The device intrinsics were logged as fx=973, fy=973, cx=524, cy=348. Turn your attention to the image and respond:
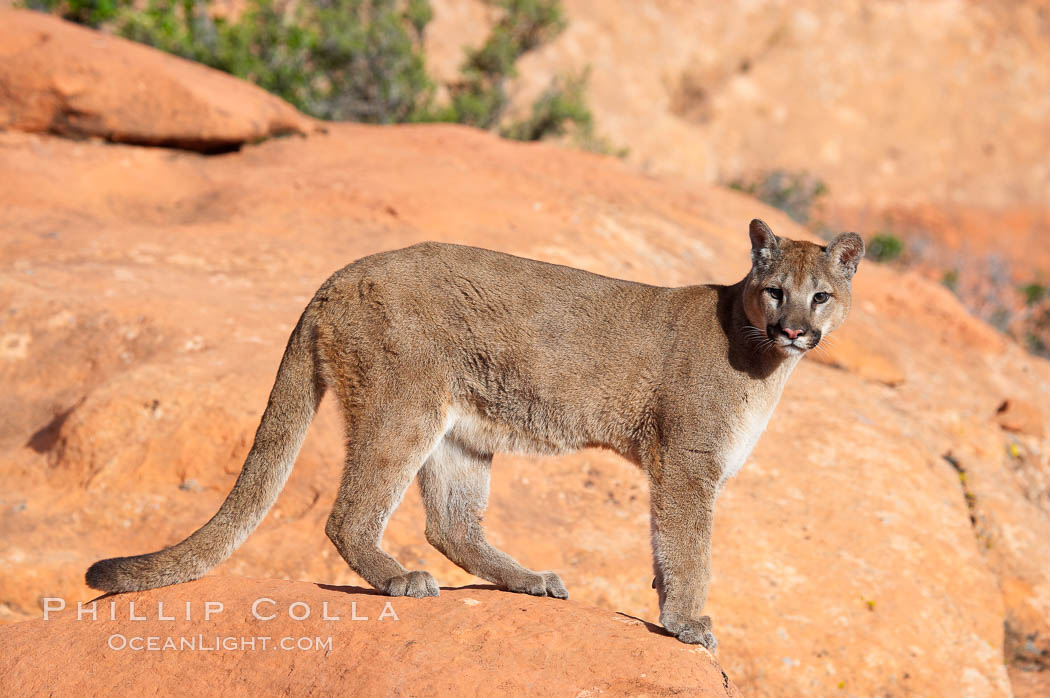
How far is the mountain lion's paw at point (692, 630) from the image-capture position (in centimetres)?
441

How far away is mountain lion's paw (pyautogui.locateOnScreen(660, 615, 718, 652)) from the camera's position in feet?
14.5

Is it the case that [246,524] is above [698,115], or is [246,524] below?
above

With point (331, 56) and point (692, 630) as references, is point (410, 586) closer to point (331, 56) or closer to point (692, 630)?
point (692, 630)

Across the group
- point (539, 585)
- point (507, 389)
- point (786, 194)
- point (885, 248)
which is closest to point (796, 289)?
point (507, 389)

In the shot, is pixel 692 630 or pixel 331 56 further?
pixel 331 56

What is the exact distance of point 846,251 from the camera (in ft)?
16.6

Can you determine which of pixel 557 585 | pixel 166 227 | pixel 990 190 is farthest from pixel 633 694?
pixel 990 190

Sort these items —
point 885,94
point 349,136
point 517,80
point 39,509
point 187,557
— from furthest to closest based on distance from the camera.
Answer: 1. point 885,94
2. point 517,80
3. point 349,136
4. point 39,509
5. point 187,557

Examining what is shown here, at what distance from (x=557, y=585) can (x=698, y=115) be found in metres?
25.8

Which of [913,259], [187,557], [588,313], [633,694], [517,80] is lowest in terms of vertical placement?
[913,259]

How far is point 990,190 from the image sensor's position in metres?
26.4

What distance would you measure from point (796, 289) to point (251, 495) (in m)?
2.90

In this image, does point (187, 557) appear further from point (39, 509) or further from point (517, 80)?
point (517, 80)

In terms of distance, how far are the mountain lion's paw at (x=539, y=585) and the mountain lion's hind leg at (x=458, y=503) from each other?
19cm
